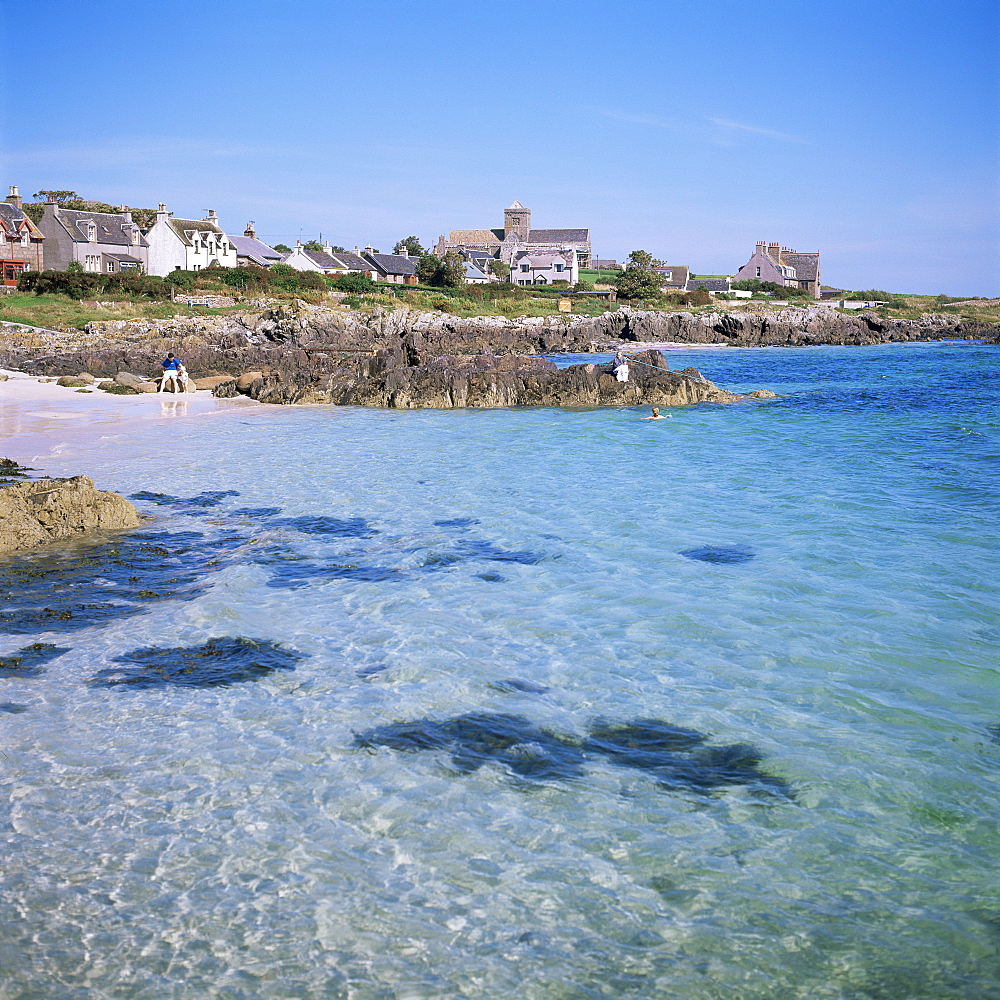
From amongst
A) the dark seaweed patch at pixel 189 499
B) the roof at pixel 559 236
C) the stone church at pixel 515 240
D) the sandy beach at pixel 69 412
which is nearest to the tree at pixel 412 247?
the stone church at pixel 515 240

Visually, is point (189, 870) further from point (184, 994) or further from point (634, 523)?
point (634, 523)

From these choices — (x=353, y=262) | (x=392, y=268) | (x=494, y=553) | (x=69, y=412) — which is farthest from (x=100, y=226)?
(x=494, y=553)

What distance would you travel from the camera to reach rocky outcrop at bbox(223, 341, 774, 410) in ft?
107

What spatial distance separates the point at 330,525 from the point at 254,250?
83677mm

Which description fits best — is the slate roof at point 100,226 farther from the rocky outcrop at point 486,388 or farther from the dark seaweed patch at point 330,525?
the dark seaweed patch at point 330,525

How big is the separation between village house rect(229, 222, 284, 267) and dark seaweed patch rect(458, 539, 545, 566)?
79.1 metres

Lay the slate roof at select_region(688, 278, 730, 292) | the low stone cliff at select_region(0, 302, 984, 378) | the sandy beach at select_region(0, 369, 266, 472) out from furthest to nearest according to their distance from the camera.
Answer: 1. the slate roof at select_region(688, 278, 730, 292)
2. the low stone cliff at select_region(0, 302, 984, 378)
3. the sandy beach at select_region(0, 369, 266, 472)

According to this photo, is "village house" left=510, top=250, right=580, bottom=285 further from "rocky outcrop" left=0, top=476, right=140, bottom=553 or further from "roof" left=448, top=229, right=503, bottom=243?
"rocky outcrop" left=0, top=476, right=140, bottom=553

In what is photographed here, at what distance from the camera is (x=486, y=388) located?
32.9 meters

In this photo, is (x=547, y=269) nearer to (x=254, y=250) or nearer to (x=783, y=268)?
(x=783, y=268)

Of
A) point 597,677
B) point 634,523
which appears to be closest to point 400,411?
point 634,523

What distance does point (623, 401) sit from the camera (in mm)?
32812

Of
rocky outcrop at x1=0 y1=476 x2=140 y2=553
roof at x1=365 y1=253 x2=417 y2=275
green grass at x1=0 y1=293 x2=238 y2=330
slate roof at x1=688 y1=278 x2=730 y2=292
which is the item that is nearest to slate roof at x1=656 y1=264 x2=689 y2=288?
slate roof at x1=688 y1=278 x2=730 y2=292

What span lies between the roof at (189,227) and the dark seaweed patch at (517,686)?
262ft
